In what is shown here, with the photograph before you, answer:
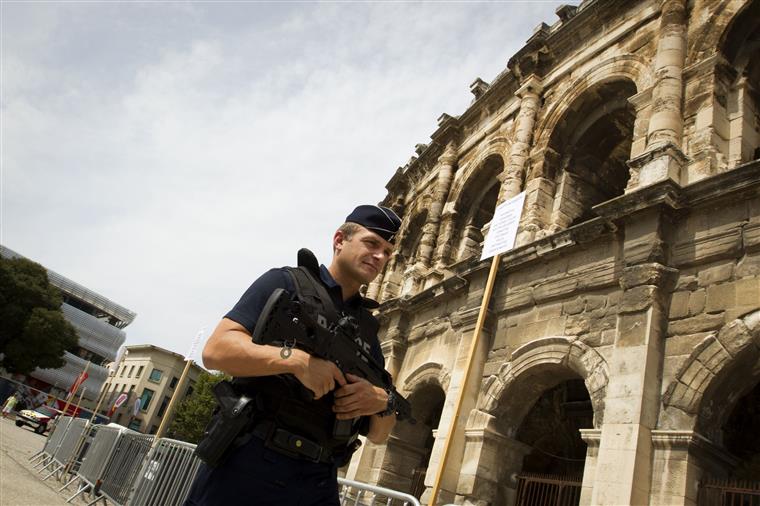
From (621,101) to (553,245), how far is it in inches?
157

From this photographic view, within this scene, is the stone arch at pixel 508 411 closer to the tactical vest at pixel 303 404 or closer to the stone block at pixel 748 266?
the stone block at pixel 748 266

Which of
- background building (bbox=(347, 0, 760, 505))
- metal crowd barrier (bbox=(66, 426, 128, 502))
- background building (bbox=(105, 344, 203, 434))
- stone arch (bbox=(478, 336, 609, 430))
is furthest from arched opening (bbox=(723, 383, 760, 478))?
background building (bbox=(105, 344, 203, 434))

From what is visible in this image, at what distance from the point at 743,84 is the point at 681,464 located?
5.87 meters

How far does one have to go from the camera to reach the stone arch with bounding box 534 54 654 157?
930 centimetres

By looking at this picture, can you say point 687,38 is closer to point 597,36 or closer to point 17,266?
point 597,36

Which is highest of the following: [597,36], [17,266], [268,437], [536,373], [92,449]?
[597,36]

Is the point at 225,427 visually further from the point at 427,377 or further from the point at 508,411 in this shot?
the point at 427,377

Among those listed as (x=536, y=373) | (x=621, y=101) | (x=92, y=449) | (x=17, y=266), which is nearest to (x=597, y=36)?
(x=621, y=101)

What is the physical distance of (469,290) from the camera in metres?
10.0

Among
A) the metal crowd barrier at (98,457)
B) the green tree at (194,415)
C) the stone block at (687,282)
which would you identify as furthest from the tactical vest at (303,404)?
the green tree at (194,415)

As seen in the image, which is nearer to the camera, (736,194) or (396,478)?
(736,194)

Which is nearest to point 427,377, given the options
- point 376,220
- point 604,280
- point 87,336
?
point 604,280

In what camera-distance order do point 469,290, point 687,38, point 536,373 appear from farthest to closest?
point 469,290 < point 687,38 < point 536,373

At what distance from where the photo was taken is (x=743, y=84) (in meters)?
8.08
